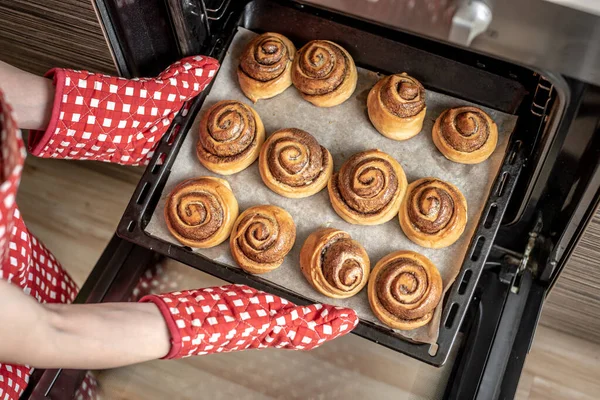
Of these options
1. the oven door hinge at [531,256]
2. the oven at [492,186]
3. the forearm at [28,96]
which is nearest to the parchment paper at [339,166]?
the oven at [492,186]

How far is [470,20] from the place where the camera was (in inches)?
29.4

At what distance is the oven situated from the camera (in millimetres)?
1089

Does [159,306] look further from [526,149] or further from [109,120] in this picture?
[526,149]

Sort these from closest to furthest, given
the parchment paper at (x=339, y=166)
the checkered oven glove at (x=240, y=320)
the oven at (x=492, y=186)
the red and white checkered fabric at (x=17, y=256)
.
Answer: the red and white checkered fabric at (x=17, y=256), the checkered oven glove at (x=240, y=320), the oven at (x=492, y=186), the parchment paper at (x=339, y=166)

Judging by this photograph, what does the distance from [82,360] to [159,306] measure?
149 mm

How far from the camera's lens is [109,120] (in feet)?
3.94

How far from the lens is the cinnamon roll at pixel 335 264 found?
3.74ft

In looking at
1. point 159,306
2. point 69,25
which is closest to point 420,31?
point 159,306

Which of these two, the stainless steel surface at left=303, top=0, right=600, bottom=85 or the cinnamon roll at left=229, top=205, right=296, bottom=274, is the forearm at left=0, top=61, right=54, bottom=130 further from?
the stainless steel surface at left=303, top=0, right=600, bottom=85

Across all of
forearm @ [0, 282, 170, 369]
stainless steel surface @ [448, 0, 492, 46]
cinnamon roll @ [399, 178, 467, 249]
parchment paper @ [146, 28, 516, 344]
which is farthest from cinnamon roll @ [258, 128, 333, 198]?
stainless steel surface @ [448, 0, 492, 46]

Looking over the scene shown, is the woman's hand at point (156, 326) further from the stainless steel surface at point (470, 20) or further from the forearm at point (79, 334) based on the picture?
the stainless steel surface at point (470, 20)

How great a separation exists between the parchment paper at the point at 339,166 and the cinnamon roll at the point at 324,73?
0.11 feet

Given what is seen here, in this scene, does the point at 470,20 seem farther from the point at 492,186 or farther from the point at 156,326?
the point at 156,326

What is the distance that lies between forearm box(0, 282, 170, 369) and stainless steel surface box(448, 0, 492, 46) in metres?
0.59
